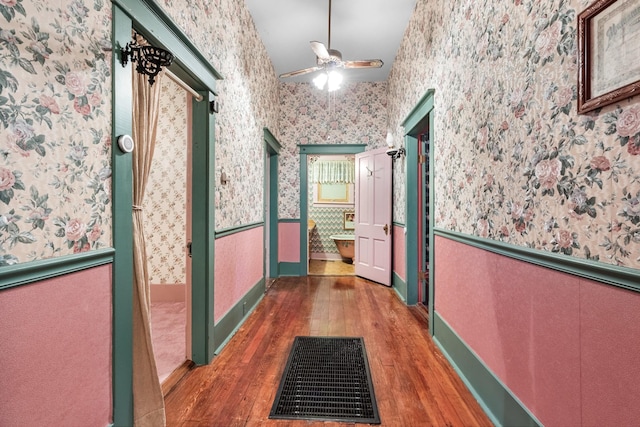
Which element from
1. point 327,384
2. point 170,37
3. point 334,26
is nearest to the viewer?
point 170,37

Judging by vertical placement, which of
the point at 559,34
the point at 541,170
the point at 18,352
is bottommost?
the point at 18,352

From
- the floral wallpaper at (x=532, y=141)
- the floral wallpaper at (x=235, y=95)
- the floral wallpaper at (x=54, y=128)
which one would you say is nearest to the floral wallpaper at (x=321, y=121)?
the floral wallpaper at (x=235, y=95)

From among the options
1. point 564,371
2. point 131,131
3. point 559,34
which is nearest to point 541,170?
point 559,34

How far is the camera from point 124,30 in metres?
1.39

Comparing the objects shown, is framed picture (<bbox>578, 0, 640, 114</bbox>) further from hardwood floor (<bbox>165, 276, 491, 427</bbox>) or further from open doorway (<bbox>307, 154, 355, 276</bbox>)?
open doorway (<bbox>307, 154, 355, 276</bbox>)

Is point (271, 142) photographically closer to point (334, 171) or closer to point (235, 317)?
point (235, 317)

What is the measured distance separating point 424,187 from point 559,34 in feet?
8.51

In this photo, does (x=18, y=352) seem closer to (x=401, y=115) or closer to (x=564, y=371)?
(x=564, y=371)

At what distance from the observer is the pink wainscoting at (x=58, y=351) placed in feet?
3.10

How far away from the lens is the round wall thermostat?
1355 mm

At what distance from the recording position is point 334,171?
7.38 meters

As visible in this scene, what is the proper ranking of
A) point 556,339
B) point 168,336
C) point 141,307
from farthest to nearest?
point 168,336 < point 141,307 < point 556,339

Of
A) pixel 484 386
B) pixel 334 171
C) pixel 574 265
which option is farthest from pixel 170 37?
pixel 334 171

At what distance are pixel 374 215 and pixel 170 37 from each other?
3.53 metres
